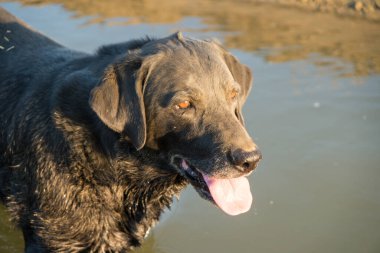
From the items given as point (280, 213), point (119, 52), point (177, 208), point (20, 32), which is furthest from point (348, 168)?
point (20, 32)

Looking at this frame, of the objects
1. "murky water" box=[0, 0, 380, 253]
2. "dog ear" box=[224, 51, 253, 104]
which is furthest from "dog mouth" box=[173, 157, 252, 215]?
"murky water" box=[0, 0, 380, 253]

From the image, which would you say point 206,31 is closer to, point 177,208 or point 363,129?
point 363,129

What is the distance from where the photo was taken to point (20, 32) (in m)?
5.12

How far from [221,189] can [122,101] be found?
909 mm

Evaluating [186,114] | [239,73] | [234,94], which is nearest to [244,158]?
[186,114]

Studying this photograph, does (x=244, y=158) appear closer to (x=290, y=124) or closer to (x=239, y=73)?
(x=239, y=73)

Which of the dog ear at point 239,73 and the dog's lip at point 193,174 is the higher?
the dog ear at point 239,73

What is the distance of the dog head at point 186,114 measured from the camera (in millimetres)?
3482

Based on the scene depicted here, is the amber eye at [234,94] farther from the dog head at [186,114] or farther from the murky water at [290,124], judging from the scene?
the murky water at [290,124]

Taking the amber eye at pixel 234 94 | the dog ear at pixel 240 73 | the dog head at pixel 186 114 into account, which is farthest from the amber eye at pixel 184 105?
the dog ear at pixel 240 73

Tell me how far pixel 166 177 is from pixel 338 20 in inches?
283

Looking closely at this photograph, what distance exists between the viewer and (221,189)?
372cm

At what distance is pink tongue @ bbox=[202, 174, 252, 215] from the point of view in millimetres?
3682

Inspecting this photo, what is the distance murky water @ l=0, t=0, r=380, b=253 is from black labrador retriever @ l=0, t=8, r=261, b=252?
3.02ft
